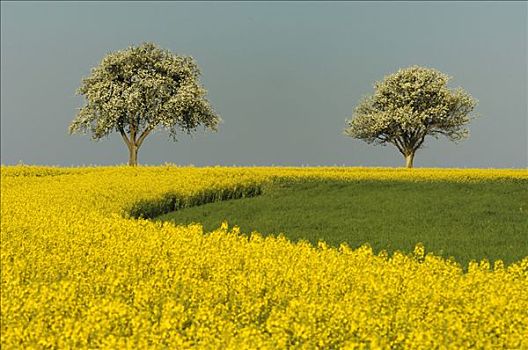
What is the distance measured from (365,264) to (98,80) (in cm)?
4751

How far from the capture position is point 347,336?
7.73 metres

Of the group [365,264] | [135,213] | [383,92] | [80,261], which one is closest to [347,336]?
[365,264]

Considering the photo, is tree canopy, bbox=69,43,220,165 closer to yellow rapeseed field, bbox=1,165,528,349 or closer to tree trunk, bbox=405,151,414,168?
tree trunk, bbox=405,151,414,168

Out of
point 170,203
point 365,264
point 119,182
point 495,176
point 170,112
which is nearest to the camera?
point 365,264

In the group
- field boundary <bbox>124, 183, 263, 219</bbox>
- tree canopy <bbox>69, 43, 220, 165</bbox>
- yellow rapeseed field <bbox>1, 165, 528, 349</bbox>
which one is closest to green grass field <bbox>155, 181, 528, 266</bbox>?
field boundary <bbox>124, 183, 263, 219</bbox>

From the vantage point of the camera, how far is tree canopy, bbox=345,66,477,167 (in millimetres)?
58656

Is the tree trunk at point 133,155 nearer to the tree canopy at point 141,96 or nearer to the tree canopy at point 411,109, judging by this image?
the tree canopy at point 141,96

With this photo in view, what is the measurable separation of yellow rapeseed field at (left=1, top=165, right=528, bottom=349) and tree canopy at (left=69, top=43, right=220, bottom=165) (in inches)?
1436

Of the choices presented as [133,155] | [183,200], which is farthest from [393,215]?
[133,155]

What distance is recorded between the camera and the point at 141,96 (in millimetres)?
53250

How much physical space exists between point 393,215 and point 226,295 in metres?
17.2

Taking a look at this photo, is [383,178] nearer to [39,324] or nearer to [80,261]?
[80,261]

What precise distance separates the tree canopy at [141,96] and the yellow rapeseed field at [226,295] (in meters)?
36.5

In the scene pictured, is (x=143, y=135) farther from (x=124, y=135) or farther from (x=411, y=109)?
(x=411, y=109)
